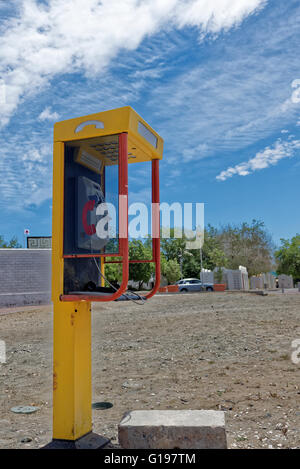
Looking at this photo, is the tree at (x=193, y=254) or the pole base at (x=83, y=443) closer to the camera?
the pole base at (x=83, y=443)

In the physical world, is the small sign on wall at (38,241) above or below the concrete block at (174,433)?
above

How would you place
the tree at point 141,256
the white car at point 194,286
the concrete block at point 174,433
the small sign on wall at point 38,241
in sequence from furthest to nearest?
the white car at point 194,286 → the tree at point 141,256 → the small sign on wall at point 38,241 → the concrete block at point 174,433

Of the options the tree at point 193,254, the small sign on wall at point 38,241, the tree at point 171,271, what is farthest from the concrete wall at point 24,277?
the tree at point 193,254

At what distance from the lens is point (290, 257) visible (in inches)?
1795

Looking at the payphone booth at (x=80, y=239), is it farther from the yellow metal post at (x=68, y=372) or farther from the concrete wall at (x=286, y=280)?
the concrete wall at (x=286, y=280)

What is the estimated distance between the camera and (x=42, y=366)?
7219mm

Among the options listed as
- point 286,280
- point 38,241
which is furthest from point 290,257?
point 38,241

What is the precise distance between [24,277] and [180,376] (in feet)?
46.2

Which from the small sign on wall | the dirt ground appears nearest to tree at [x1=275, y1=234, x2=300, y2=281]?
the small sign on wall

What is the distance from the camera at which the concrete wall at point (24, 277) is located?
60.6 feet

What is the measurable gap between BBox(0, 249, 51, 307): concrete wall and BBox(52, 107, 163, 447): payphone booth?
50.9ft

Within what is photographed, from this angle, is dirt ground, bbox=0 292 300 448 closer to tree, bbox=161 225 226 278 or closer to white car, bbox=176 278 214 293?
white car, bbox=176 278 214 293
